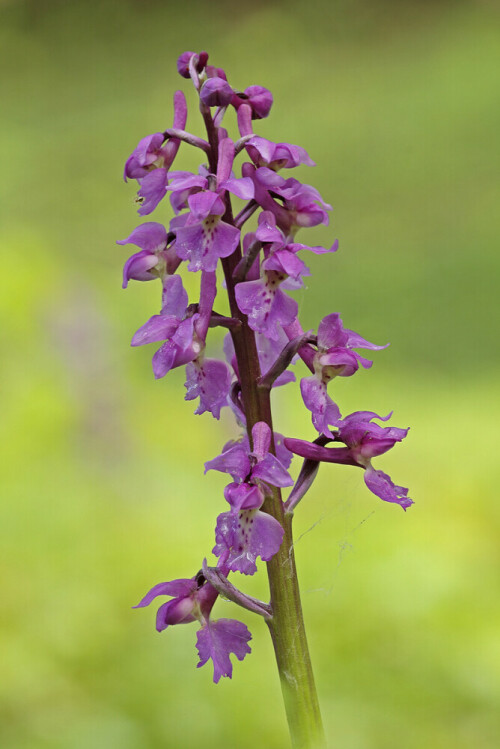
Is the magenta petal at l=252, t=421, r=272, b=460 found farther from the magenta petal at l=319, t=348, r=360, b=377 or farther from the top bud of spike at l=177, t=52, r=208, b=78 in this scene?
the top bud of spike at l=177, t=52, r=208, b=78

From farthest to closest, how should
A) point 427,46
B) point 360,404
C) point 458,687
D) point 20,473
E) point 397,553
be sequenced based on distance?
point 427,46 → point 360,404 → point 20,473 → point 397,553 → point 458,687

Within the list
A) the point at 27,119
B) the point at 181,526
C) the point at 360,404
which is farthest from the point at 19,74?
the point at 181,526

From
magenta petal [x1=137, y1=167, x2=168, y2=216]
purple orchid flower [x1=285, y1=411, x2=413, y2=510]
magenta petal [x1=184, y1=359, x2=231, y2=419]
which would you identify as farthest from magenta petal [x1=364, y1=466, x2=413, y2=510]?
magenta petal [x1=137, y1=167, x2=168, y2=216]

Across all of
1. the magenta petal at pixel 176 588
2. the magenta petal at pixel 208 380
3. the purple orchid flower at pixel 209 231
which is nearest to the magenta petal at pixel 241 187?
the purple orchid flower at pixel 209 231

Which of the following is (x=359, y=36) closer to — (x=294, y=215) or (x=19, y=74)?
(x=19, y=74)

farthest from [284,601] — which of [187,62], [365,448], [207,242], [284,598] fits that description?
[187,62]

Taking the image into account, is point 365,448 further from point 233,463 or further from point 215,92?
point 215,92

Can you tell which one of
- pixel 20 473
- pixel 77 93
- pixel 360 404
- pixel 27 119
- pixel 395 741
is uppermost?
pixel 77 93
